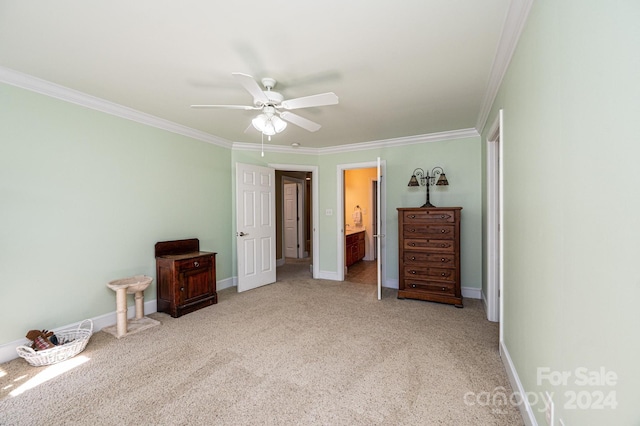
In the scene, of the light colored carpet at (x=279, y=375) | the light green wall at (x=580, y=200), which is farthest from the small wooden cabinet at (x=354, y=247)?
the light green wall at (x=580, y=200)

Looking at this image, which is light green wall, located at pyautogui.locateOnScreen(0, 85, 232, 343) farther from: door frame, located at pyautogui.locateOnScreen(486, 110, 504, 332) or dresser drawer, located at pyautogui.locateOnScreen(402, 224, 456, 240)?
door frame, located at pyautogui.locateOnScreen(486, 110, 504, 332)

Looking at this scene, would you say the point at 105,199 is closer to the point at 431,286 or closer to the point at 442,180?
the point at 431,286

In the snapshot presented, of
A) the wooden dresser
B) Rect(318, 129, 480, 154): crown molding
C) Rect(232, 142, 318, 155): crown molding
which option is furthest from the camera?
Rect(232, 142, 318, 155): crown molding

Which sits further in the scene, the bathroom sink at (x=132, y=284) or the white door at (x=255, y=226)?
the white door at (x=255, y=226)

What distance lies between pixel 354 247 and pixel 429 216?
9.21 feet

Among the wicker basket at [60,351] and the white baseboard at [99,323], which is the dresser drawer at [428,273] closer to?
the white baseboard at [99,323]

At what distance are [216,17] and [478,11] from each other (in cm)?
160

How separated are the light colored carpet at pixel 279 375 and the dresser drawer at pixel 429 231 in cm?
100

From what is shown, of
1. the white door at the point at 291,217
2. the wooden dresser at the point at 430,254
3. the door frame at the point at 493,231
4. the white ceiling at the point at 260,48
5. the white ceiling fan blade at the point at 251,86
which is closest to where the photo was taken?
the white ceiling at the point at 260,48

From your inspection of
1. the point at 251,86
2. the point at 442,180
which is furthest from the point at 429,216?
the point at 251,86

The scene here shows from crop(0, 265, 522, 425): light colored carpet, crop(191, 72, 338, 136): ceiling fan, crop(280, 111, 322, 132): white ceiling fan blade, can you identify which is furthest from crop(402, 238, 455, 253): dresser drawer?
crop(191, 72, 338, 136): ceiling fan

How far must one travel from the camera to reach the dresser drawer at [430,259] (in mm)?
3650

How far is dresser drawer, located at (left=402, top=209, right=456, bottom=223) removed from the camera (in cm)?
365

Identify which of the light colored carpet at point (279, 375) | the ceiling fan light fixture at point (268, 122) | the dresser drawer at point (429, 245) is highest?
the ceiling fan light fixture at point (268, 122)
